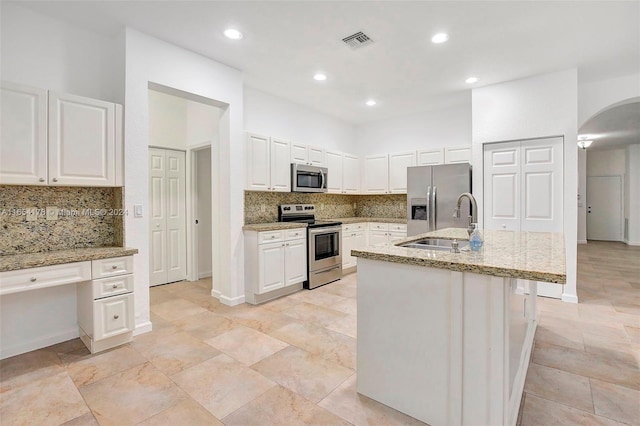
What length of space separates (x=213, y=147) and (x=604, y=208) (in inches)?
456

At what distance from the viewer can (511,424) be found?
5.42 ft

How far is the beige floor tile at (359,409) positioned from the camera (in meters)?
1.79

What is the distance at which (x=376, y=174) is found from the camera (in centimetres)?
588

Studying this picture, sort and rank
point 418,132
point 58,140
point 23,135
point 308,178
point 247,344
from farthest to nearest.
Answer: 1. point 418,132
2. point 308,178
3. point 247,344
4. point 58,140
5. point 23,135

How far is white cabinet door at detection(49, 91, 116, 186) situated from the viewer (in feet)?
8.41

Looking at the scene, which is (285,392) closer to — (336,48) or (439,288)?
(439,288)

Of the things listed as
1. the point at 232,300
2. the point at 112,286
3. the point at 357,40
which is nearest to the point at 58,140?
the point at 112,286

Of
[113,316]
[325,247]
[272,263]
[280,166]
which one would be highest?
[280,166]

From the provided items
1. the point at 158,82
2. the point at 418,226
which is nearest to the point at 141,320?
the point at 158,82

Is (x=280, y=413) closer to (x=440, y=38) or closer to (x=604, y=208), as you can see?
(x=440, y=38)

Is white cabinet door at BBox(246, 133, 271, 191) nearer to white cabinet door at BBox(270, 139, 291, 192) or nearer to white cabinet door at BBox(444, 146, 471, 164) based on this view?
white cabinet door at BBox(270, 139, 291, 192)

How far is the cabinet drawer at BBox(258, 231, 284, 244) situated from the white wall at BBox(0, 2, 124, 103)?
1985mm

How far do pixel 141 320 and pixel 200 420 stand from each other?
5.26 ft

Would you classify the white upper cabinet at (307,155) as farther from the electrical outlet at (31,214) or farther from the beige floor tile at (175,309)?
the electrical outlet at (31,214)
